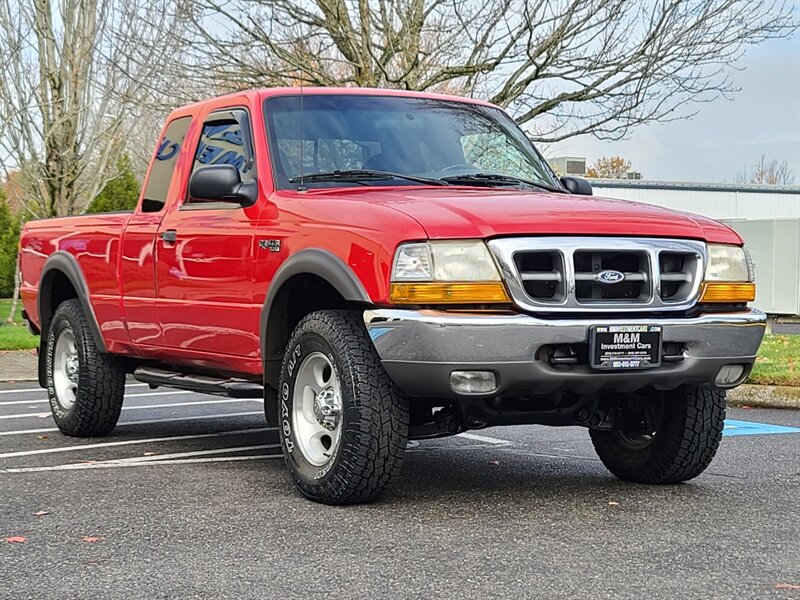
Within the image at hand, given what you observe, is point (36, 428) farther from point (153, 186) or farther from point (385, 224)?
point (385, 224)

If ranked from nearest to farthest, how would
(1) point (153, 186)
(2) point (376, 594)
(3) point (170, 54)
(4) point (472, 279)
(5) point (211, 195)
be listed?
(2) point (376, 594) < (4) point (472, 279) < (5) point (211, 195) < (1) point (153, 186) < (3) point (170, 54)

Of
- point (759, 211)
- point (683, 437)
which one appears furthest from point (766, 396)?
point (759, 211)

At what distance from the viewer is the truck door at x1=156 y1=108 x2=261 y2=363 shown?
6.47 metres

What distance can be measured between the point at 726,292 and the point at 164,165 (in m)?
3.72

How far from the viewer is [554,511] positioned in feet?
18.5

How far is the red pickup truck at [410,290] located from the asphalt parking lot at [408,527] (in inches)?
15.0

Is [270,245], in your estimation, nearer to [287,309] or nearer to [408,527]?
[287,309]

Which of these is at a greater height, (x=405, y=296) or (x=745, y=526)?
(x=405, y=296)

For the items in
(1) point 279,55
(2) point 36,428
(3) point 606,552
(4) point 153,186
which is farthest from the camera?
(1) point 279,55

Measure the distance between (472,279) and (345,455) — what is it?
985 mm

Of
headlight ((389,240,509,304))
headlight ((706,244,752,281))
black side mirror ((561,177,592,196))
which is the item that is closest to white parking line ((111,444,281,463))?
black side mirror ((561,177,592,196))

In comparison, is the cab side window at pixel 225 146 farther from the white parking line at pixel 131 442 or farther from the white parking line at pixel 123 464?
the white parking line at pixel 131 442

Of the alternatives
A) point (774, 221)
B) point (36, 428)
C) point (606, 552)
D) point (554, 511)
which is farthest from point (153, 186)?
point (774, 221)

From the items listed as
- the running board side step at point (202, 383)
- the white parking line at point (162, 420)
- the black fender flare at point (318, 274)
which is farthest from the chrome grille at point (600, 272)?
the white parking line at point (162, 420)
